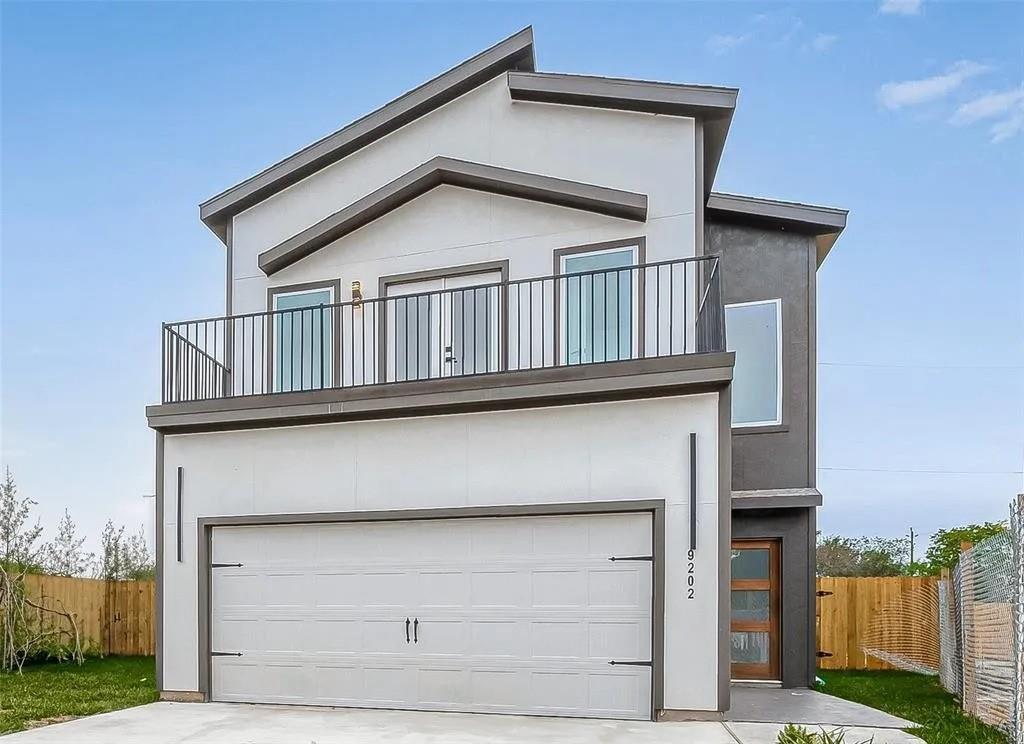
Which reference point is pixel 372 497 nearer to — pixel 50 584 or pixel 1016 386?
pixel 50 584

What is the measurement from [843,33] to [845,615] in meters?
9.95

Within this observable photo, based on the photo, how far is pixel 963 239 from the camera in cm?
1703

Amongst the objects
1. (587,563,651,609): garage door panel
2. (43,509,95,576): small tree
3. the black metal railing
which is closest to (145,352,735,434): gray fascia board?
the black metal railing

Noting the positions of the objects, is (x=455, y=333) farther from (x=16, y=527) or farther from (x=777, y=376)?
(x=16, y=527)

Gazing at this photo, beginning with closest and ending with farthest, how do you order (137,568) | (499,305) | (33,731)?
(33,731)
(499,305)
(137,568)

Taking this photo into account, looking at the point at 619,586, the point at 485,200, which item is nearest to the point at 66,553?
the point at 485,200

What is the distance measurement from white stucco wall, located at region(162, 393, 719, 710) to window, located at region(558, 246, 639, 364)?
1.14 metres

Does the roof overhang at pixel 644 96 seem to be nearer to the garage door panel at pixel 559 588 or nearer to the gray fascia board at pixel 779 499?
the gray fascia board at pixel 779 499

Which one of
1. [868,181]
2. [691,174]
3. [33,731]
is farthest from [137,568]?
[868,181]

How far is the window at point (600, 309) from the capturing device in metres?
9.86

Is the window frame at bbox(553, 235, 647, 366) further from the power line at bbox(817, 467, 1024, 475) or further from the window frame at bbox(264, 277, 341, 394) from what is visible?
the power line at bbox(817, 467, 1024, 475)

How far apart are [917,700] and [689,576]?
385cm

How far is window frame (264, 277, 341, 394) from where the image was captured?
1096 cm

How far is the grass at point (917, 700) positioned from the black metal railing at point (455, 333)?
4.02m
